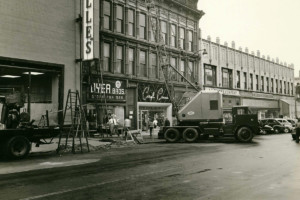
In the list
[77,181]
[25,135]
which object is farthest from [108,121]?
[77,181]

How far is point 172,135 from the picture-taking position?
23500mm

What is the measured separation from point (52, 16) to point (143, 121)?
13.8 metres

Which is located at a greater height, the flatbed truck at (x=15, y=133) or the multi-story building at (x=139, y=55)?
the multi-story building at (x=139, y=55)

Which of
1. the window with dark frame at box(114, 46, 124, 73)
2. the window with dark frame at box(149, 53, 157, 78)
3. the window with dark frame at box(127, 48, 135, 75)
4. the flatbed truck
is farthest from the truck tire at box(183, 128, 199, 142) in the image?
the window with dark frame at box(149, 53, 157, 78)

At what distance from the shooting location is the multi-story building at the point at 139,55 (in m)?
28.7

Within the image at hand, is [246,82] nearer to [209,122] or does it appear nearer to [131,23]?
[131,23]

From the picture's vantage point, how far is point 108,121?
2759 centimetres

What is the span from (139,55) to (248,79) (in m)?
23.9

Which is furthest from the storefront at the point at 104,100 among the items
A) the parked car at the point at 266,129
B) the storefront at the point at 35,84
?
the parked car at the point at 266,129

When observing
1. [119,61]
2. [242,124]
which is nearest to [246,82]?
[119,61]

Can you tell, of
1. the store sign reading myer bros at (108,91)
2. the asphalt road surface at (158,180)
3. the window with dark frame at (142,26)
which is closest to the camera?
the asphalt road surface at (158,180)

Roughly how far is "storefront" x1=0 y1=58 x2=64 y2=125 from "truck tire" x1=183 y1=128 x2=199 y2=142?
8346 mm

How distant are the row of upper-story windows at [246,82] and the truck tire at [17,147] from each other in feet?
96.2

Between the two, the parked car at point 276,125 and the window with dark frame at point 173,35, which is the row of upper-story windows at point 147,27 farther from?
the parked car at point 276,125
